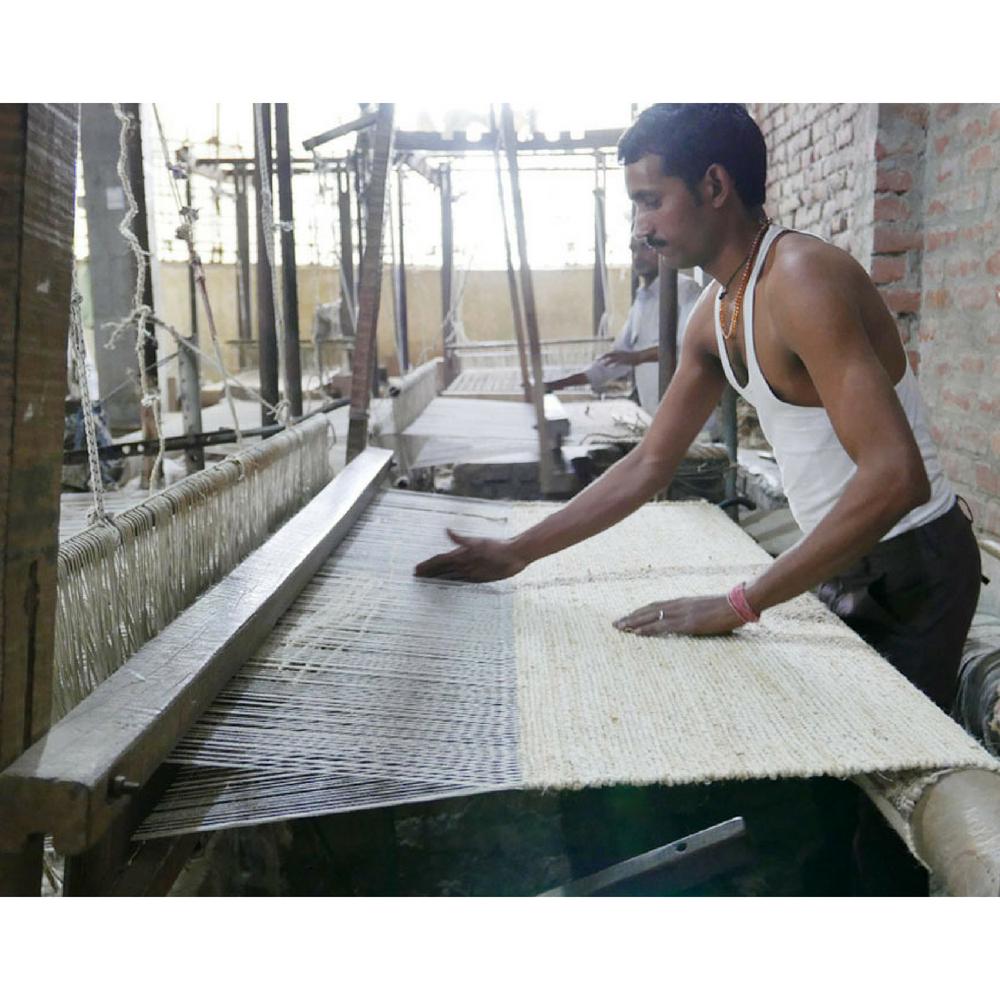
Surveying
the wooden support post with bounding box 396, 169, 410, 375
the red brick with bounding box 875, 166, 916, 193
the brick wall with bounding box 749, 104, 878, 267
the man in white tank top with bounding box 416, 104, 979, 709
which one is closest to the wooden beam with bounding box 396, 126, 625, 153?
the wooden support post with bounding box 396, 169, 410, 375

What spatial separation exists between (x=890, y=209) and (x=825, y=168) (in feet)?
1.94

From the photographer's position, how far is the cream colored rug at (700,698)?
1.02 meters

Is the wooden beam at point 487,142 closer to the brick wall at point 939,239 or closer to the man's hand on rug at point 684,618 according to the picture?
the brick wall at point 939,239

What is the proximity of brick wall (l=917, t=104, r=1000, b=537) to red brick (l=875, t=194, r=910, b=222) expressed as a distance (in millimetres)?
67

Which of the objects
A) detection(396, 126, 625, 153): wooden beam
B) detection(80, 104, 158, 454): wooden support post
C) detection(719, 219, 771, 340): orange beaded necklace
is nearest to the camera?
detection(719, 219, 771, 340): orange beaded necklace

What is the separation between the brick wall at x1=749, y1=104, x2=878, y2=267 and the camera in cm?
326

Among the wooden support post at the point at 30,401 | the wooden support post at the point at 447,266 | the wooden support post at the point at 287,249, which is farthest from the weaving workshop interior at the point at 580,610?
the wooden support post at the point at 447,266

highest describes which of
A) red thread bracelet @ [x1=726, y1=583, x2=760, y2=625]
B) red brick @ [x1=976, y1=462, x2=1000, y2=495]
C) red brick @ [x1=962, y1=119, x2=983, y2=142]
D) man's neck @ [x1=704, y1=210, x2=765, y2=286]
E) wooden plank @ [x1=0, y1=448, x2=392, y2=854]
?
red brick @ [x1=962, y1=119, x2=983, y2=142]

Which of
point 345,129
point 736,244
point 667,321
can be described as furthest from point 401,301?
point 736,244

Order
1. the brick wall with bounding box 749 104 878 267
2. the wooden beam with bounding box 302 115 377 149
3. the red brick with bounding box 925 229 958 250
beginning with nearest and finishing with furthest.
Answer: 1. the red brick with bounding box 925 229 958 250
2. the brick wall with bounding box 749 104 878 267
3. the wooden beam with bounding box 302 115 377 149

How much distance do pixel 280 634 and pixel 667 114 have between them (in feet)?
3.11

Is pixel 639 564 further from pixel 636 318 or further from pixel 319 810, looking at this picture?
pixel 636 318

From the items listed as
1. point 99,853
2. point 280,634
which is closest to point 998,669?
point 280,634

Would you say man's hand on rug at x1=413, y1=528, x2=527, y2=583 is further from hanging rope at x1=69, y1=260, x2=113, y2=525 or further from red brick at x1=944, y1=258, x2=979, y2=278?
red brick at x1=944, y1=258, x2=979, y2=278
